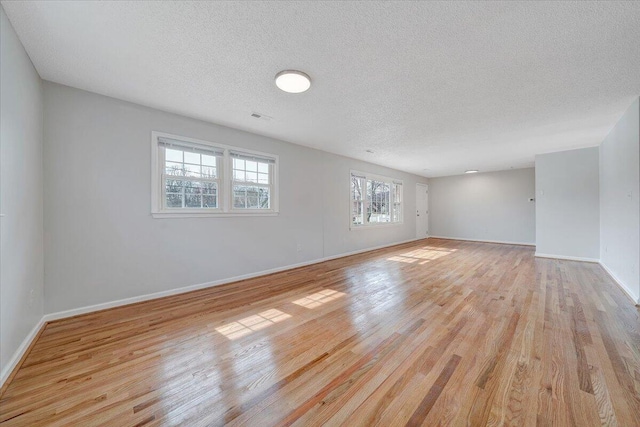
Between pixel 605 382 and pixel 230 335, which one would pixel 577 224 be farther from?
pixel 230 335

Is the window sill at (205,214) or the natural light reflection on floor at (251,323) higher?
the window sill at (205,214)

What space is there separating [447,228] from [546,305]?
6.70 metres

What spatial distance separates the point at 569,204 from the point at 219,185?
7.04 m

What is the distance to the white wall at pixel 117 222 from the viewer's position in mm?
2566

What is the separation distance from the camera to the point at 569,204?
518 centimetres

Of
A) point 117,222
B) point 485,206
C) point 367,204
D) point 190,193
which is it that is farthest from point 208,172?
point 485,206

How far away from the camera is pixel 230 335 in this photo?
2219 mm

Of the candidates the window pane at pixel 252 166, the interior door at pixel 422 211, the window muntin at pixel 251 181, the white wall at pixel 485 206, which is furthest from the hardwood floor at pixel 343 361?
the interior door at pixel 422 211

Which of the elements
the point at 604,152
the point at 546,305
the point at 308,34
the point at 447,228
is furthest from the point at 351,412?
the point at 447,228

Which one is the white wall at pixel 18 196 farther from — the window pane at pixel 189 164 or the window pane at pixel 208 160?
the window pane at pixel 208 160

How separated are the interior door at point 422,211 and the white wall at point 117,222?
646 centimetres

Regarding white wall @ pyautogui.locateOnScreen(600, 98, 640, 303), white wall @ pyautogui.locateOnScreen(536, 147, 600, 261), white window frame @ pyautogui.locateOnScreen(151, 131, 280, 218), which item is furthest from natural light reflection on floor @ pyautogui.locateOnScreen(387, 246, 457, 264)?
white window frame @ pyautogui.locateOnScreen(151, 131, 280, 218)

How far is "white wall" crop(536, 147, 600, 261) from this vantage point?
4973mm

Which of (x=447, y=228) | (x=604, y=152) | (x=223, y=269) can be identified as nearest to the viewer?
(x=223, y=269)
